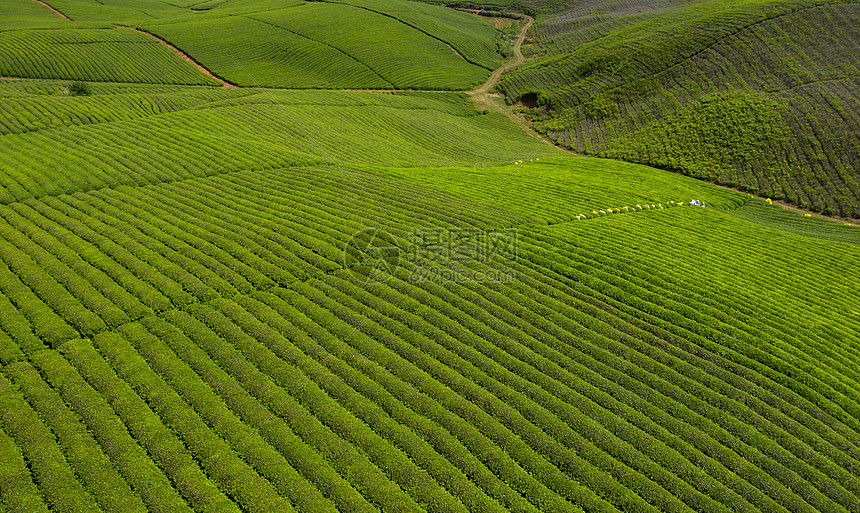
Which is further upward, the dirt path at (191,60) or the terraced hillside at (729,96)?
the terraced hillside at (729,96)

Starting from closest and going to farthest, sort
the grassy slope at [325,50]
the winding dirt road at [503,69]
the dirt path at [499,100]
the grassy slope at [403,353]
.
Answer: the grassy slope at [403,353] < the dirt path at [499,100] < the grassy slope at [325,50] < the winding dirt road at [503,69]

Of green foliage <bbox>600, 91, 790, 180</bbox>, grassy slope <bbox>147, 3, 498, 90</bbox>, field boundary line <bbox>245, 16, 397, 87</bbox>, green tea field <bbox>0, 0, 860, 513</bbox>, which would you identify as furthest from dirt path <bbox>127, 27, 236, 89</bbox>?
green foliage <bbox>600, 91, 790, 180</bbox>

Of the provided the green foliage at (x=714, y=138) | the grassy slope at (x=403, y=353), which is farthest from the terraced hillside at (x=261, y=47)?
the grassy slope at (x=403, y=353)

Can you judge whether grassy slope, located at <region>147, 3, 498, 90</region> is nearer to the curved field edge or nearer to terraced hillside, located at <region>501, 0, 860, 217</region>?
terraced hillside, located at <region>501, 0, 860, 217</region>

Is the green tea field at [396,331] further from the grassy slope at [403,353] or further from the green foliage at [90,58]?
the green foliage at [90,58]

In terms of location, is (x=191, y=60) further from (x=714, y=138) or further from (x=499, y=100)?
(x=714, y=138)
